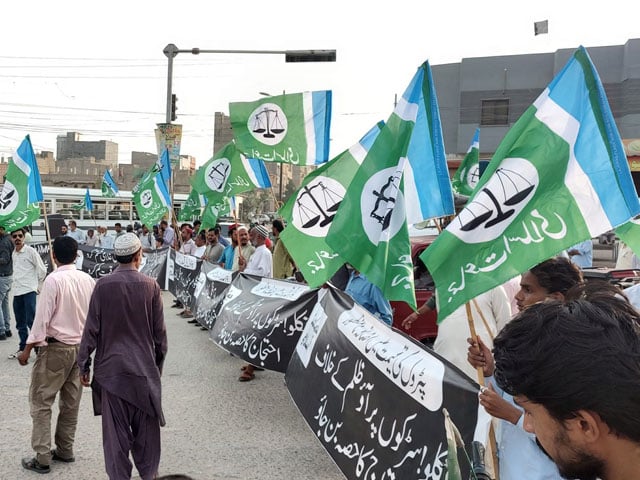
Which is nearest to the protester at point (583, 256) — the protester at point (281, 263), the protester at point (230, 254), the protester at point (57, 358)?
the protester at point (281, 263)

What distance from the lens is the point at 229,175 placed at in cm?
985

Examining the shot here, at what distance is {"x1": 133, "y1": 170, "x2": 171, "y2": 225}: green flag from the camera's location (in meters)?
13.4

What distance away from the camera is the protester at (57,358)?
4.64 metres

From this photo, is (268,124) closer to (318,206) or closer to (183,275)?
(318,206)

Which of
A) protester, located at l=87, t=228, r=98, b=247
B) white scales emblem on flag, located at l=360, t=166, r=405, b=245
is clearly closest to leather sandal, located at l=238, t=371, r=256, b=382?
white scales emblem on flag, located at l=360, t=166, r=405, b=245

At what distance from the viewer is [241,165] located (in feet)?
32.0

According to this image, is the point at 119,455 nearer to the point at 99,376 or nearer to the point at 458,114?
the point at 99,376

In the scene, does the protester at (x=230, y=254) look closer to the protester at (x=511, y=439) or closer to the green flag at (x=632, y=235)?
the green flag at (x=632, y=235)

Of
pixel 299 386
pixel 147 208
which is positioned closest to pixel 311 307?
pixel 299 386

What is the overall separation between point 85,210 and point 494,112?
797 inches

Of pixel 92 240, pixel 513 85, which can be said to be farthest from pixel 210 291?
pixel 513 85

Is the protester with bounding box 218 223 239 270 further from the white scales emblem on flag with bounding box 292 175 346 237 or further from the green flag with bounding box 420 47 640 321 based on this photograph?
the green flag with bounding box 420 47 640 321

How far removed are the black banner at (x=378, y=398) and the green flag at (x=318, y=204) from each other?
554mm

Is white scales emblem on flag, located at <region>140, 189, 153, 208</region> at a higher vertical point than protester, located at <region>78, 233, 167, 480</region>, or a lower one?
higher
